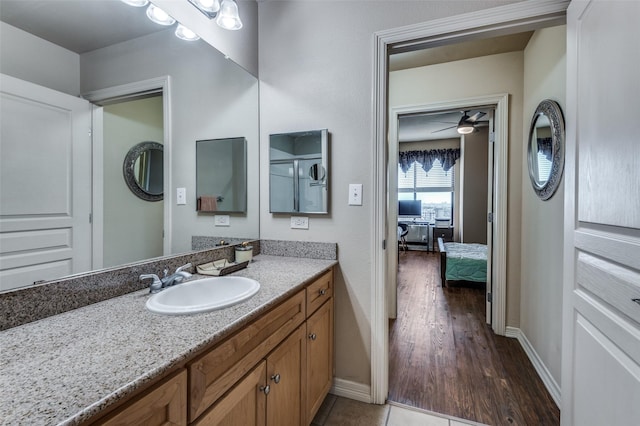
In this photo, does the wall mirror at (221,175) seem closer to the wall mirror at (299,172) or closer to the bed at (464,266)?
the wall mirror at (299,172)

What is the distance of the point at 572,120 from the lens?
1.22 meters

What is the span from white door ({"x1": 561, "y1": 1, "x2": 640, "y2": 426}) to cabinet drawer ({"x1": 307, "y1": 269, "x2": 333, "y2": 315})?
1102 mm

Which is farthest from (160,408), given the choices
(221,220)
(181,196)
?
(221,220)

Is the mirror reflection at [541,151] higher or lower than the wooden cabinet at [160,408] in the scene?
higher

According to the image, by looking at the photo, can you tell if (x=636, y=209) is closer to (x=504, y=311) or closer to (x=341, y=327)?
(x=341, y=327)

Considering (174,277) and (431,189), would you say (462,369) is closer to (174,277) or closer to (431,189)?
(174,277)

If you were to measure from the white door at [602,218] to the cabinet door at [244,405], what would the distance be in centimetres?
Answer: 112

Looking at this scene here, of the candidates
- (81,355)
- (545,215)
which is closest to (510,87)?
(545,215)

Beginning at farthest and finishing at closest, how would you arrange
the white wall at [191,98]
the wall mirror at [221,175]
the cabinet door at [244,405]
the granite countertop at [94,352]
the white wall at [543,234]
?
1. the white wall at [543,234]
2. the wall mirror at [221,175]
3. the white wall at [191,98]
4. the cabinet door at [244,405]
5. the granite countertop at [94,352]

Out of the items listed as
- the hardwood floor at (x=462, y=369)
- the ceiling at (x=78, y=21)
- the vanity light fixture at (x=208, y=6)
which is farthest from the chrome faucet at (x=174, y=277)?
the hardwood floor at (x=462, y=369)

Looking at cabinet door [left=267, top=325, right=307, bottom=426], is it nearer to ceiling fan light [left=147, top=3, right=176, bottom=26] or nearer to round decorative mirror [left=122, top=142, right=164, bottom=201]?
round decorative mirror [left=122, top=142, right=164, bottom=201]

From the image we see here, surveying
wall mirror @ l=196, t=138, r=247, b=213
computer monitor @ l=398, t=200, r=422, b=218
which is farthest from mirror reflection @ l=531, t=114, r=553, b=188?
computer monitor @ l=398, t=200, r=422, b=218

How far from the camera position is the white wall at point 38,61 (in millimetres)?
819

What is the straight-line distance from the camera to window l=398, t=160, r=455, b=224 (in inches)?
279
